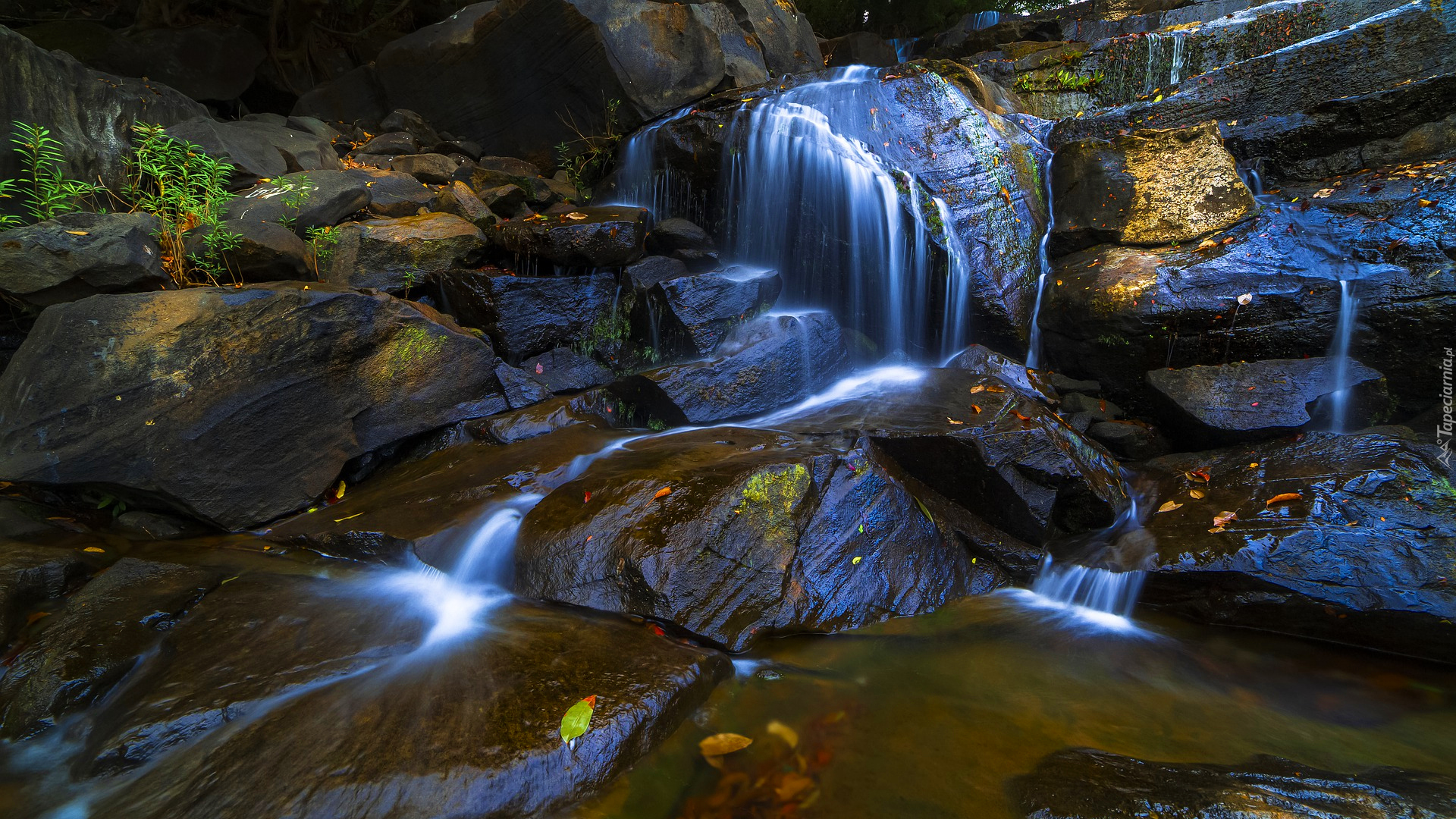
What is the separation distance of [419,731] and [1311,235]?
7.27m

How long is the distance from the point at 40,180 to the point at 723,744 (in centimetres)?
719

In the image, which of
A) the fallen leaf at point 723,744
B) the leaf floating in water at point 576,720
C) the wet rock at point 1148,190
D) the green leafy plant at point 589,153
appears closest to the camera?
the leaf floating in water at point 576,720

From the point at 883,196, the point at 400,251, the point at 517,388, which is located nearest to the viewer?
the point at 517,388

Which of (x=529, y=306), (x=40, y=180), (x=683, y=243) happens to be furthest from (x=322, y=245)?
(x=683, y=243)

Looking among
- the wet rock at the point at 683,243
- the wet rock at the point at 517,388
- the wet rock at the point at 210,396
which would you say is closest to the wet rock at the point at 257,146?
the wet rock at the point at 210,396

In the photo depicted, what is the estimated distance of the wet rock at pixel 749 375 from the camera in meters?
5.75

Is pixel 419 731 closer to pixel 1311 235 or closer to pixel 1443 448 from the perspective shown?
pixel 1443 448

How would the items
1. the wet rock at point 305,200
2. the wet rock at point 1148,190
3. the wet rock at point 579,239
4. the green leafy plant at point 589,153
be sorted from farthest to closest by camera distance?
the green leafy plant at point 589,153 → the wet rock at point 579,239 → the wet rock at point 305,200 → the wet rock at point 1148,190

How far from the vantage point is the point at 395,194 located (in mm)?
7918

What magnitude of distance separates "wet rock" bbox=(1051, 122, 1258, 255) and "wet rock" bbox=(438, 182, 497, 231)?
6.34m

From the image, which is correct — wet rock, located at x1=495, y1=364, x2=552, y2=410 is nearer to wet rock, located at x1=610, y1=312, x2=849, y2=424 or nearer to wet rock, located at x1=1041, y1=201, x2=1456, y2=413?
wet rock, located at x1=610, y1=312, x2=849, y2=424

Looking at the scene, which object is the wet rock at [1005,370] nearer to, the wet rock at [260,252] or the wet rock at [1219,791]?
the wet rock at [1219,791]

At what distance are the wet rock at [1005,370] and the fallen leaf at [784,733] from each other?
371 centimetres

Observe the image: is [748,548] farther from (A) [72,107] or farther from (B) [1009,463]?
(A) [72,107]
